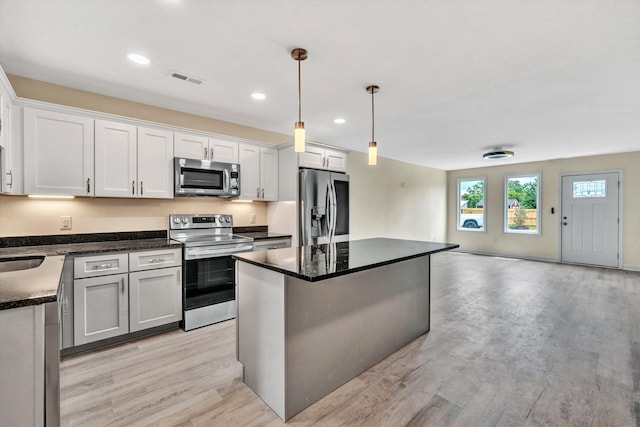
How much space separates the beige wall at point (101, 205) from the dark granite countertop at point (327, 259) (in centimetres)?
186

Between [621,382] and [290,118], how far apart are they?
155 inches

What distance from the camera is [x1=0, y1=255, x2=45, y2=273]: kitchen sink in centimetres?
217

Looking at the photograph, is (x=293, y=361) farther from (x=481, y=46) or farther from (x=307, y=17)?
(x=481, y=46)

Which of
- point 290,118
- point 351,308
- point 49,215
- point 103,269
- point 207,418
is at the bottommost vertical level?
point 207,418

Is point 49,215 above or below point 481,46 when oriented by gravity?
below

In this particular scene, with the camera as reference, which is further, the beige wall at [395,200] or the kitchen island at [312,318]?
the beige wall at [395,200]

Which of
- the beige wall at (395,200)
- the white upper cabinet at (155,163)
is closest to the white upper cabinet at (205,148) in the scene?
the white upper cabinet at (155,163)

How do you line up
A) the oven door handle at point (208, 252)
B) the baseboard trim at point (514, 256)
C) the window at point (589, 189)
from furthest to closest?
the baseboard trim at point (514, 256) < the window at point (589, 189) < the oven door handle at point (208, 252)

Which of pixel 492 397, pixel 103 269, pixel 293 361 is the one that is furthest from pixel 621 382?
pixel 103 269

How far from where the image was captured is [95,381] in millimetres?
2145

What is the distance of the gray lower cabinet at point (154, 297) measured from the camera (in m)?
2.76

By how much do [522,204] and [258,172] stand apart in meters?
6.68

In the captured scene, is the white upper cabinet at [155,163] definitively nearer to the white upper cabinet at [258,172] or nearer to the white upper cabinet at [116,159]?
the white upper cabinet at [116,159]

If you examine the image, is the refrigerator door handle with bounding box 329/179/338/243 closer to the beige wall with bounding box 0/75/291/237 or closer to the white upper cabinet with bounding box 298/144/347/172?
the white upper cabinet with bounding box 298/144/347/172
